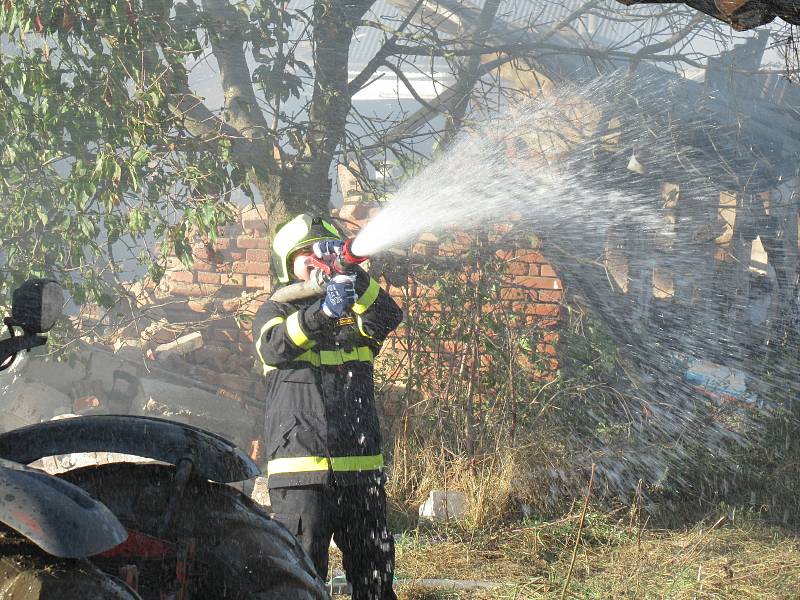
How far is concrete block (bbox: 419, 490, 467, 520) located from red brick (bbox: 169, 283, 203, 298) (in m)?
3.05

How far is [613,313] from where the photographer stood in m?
7.16

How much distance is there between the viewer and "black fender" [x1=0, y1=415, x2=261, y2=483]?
2.22 m

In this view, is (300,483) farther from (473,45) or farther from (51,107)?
(473,45)

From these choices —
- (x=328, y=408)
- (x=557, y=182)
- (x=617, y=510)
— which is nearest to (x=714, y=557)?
(x=617, y=510)

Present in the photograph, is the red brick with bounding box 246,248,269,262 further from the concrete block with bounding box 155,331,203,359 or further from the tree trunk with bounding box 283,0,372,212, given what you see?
the tree trunk with bounding box 283,0,372,212

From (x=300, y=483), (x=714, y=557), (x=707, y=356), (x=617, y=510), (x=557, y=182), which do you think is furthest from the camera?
(x=707, y=356)

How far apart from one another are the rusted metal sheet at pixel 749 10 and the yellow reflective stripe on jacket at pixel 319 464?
98.4 inches

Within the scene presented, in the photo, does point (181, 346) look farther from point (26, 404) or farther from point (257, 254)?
point (26, 404)

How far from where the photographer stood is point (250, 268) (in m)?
7.71

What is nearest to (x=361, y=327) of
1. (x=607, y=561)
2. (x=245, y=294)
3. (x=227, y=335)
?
(x=607, y=561)

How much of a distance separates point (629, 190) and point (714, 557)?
3805 millimetres

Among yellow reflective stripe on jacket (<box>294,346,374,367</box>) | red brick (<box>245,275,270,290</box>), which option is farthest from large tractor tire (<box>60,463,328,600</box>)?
red brick (<box>245,275,270,290</box>)

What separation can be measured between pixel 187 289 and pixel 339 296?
442cm

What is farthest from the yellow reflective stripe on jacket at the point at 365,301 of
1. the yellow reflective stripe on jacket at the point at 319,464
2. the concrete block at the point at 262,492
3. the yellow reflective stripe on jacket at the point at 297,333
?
the concrete block at the point at 262,492
